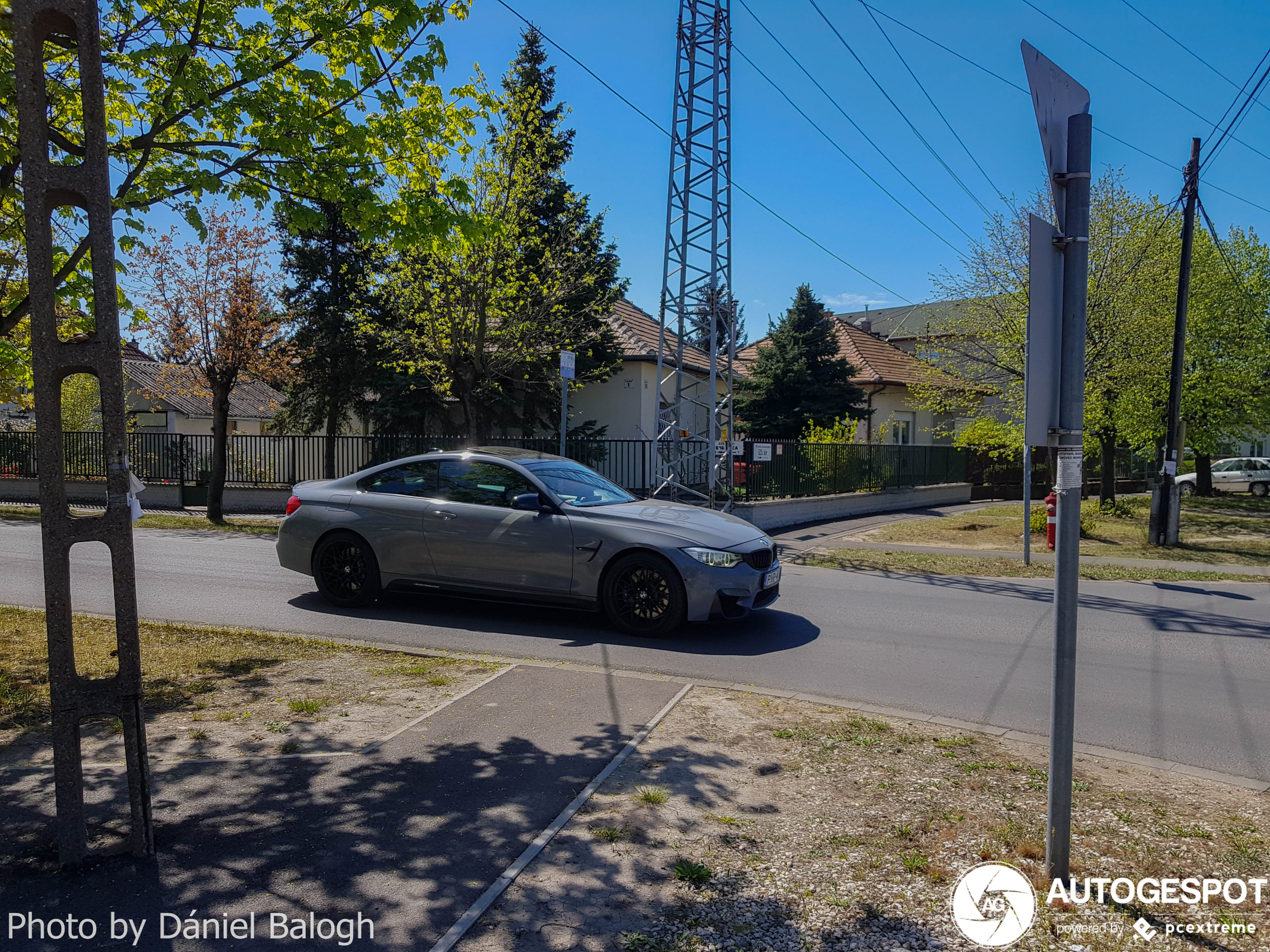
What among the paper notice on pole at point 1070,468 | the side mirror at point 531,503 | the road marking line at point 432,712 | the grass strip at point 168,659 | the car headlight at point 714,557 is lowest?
the road marking line at point 432,712

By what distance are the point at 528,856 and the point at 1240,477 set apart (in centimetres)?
4033

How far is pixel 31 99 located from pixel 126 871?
2.95 m

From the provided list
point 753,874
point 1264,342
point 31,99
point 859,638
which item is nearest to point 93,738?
point 31,99

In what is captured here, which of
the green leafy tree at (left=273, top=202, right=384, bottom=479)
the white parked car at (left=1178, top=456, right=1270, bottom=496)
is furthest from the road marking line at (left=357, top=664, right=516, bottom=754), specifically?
the white parked car at (left=1178, top=456, right=1270, bottom=496)

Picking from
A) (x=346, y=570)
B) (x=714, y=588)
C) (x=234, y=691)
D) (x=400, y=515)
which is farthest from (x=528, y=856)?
(x=346, y=570)

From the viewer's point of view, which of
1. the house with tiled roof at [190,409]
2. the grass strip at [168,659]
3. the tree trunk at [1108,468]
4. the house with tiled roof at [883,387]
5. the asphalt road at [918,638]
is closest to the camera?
the grass strip at [168,659]

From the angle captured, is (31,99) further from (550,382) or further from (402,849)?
(550,382)

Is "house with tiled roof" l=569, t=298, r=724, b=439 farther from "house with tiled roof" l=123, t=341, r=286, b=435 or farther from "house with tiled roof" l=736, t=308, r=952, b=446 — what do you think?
"house with tiled roof" l=123, t=341, r=286, b=435

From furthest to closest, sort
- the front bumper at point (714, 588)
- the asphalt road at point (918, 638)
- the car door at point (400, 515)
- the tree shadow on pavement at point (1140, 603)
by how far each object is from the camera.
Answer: the tree shadow on pavement at point (1140, 603) → the car door at point (400, 515) → the front bumper at point (714, 588) → the asphalt road at point (918, 638)

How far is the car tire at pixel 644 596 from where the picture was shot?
24.4 feet

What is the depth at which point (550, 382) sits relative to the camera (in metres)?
23.1

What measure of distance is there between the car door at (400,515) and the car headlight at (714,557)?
2.55 meters

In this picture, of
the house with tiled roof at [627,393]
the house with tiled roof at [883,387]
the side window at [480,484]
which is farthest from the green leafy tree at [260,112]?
the house with tiled roof at [883,387]

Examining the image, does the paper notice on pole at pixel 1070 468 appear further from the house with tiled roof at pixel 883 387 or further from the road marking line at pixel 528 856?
the house with tiled roof at pixel 883 387
